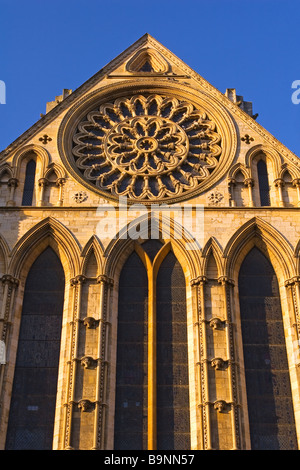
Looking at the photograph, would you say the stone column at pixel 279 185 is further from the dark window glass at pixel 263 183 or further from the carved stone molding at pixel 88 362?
the carved stone molding at pixel 88 362

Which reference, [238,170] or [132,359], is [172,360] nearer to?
[132,359]

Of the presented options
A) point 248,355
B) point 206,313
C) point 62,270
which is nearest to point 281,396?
point 248,355

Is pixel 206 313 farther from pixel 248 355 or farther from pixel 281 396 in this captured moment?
pixel 281 396

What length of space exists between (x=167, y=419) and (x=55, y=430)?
8.48ft

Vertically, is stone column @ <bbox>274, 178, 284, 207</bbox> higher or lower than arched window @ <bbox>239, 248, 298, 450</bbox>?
higher

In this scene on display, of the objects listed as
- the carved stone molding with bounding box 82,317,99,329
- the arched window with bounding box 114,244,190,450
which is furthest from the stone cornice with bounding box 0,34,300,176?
the carved stone molding with bounding box 82,317,99,329

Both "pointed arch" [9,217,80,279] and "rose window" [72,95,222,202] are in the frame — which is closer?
"pointed arch" [9,217,80,279]

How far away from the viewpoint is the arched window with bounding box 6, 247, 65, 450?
715 inches

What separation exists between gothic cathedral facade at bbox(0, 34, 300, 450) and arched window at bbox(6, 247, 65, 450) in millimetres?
33

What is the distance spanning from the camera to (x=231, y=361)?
18.8 meters

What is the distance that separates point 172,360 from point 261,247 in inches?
163

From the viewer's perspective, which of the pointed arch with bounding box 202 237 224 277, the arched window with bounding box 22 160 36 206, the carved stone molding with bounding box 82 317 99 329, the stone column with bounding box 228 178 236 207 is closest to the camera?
the carved stone molding with bounding box 82 317 99 329

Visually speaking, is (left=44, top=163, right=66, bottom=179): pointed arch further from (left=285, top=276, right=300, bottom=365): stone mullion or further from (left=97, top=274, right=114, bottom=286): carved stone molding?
(left=285, top=276, right=300, bottom=365): stone mullion

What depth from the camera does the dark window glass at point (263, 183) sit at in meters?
22.4
